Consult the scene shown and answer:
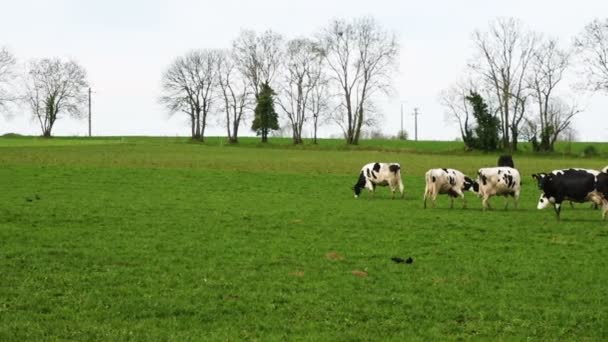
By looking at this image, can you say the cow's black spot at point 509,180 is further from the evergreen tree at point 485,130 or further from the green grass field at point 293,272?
the evergreen tree at point 485,130

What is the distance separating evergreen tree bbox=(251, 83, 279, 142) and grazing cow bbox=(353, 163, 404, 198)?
242 ft

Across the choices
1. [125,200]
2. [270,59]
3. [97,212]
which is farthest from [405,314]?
[270,59]

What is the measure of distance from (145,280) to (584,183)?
47.0ft

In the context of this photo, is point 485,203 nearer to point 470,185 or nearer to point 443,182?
point 470,185

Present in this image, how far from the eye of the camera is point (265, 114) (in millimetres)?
105688

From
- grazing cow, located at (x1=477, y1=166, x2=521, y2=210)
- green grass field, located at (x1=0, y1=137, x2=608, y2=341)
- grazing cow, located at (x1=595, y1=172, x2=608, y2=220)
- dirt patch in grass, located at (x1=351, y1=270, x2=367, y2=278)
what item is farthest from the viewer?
grazing cow, located at (x1=477, y1=166, x2=521, y2=210)

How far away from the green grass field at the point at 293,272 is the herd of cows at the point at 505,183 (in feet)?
2.68

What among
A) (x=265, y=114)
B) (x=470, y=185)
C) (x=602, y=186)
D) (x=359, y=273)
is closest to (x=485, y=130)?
(x=265, y=114)

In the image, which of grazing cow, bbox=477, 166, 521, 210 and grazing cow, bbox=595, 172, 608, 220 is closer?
grazing cow, bbox=595, 172, 608, 220

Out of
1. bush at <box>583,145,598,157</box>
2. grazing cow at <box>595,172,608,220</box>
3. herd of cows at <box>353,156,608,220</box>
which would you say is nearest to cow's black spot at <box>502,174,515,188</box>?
herd of cows at <box>353,156,608,220</box>

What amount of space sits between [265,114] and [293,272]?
9310 centimetres

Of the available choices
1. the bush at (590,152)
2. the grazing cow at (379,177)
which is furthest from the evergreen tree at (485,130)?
the grazing cow at (379,177)

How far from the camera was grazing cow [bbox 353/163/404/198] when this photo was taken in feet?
100

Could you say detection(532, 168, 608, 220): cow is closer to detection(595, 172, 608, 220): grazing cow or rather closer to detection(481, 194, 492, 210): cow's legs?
detection(595, 172, 608, 220): grazing cow
